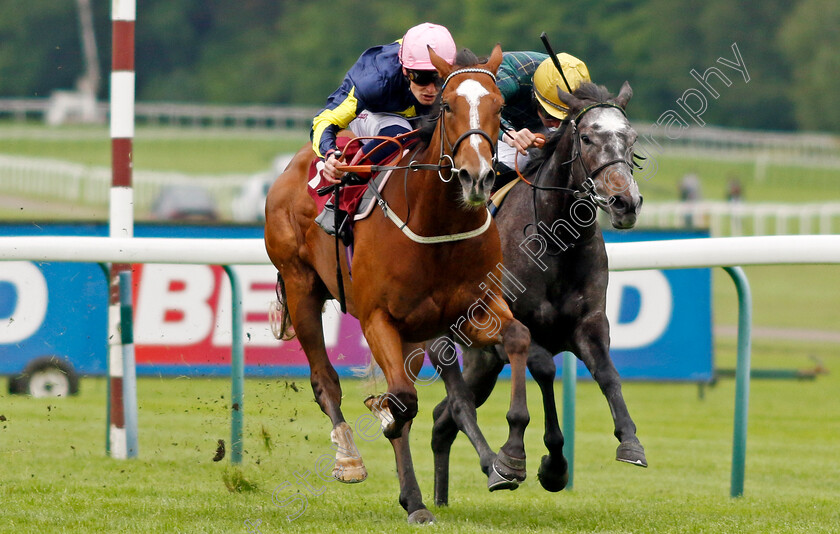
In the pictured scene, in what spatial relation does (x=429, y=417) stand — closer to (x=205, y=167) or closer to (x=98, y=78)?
(x=205, y=167)

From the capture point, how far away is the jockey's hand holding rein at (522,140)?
525cm

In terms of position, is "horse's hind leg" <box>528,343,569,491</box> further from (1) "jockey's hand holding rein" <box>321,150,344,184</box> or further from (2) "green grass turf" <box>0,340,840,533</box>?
(1) "jockey's hand holding rein" <box>321,150,344,184</box>

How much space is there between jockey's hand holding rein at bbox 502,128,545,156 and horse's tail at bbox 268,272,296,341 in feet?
5.06

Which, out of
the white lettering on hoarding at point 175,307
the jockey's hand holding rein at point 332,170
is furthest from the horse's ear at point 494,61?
the white lettering on hoarding at point 175,307

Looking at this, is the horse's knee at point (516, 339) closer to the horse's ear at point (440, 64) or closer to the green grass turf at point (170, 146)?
the horse's ear at point (440, 64)

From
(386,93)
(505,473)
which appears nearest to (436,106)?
(386,93)

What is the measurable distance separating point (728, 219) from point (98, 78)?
3020 cm

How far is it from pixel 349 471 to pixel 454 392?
1.90 feet

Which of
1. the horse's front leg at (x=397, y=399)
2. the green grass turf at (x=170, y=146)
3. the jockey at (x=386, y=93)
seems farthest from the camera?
the green grass turf at (x=170, y=146)

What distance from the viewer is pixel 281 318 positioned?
632 centimetres

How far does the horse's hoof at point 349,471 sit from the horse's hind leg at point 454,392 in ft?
1.46

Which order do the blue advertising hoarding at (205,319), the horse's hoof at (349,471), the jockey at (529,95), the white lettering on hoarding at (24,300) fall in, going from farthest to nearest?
the blue advertising hoarding at (205,319), the white lettering on hoarding at (24,300), the jockey at (529,95), the horse's hoof at (349,471)

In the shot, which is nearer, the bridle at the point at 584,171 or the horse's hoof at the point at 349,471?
the bridle at the point at 584,171

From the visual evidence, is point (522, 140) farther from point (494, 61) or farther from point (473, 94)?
point (473, 94)
